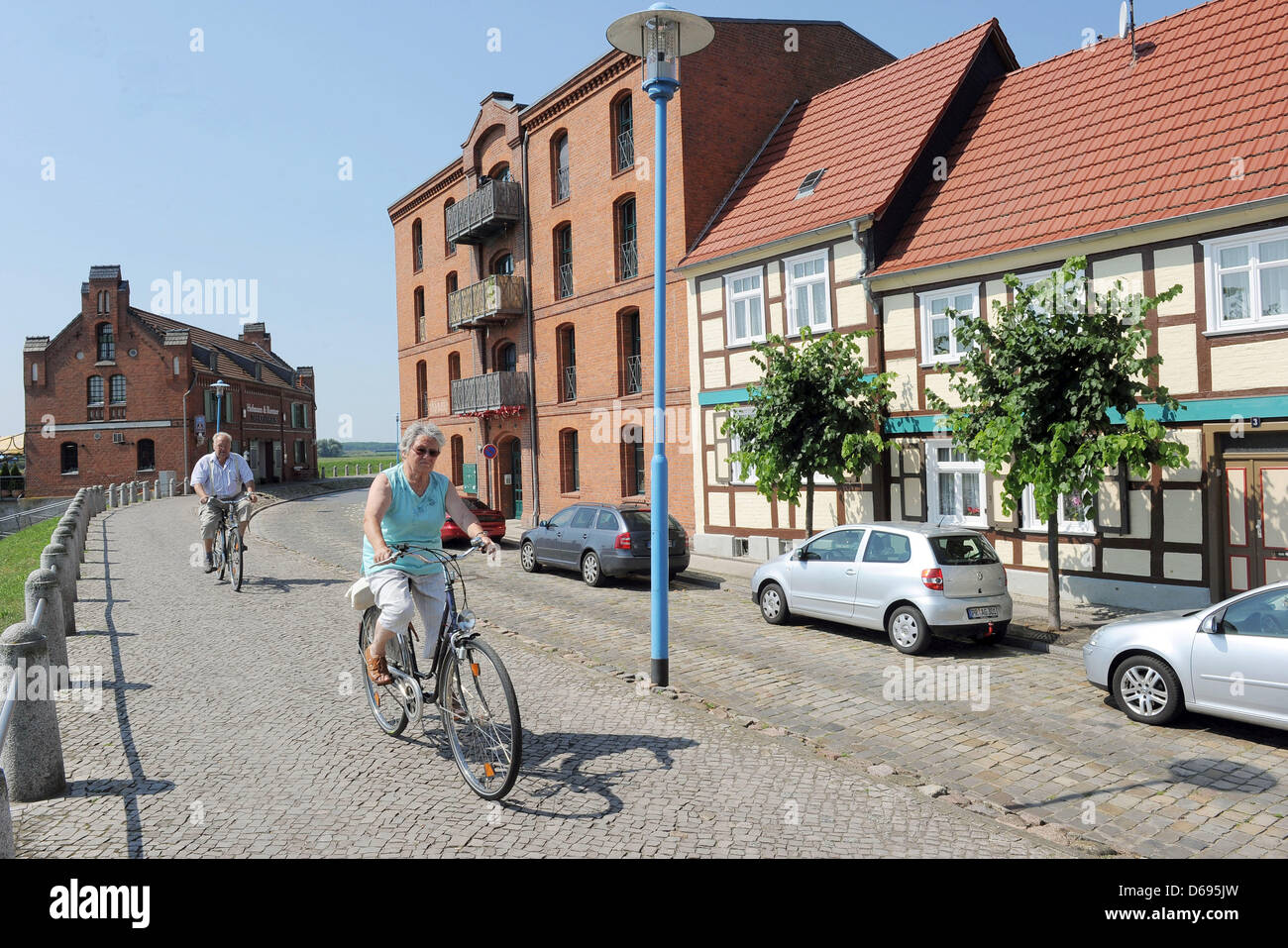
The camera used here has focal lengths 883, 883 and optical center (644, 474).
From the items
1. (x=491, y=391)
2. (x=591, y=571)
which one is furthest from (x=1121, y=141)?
(x=491, y=391)

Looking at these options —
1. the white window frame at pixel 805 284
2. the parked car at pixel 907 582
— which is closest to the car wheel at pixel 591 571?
the parked car at pixel 907 582

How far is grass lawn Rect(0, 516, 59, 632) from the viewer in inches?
415

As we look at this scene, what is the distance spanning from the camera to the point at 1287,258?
10.7m

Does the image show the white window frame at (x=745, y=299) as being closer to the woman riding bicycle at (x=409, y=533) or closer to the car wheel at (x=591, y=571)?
the car wheel at (x=591, y=571)

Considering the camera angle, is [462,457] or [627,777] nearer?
[627,777]

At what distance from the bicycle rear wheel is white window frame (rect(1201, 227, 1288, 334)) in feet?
35.7

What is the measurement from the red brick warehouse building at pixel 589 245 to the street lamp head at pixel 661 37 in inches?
469

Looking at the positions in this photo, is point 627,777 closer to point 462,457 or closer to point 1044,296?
point 1044,296

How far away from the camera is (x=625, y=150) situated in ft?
73.9

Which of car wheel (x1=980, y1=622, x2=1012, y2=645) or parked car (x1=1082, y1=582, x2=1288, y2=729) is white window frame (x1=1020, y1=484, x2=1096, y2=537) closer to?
car wheel (x1=980, y1=622, x2=1012, y2=645)

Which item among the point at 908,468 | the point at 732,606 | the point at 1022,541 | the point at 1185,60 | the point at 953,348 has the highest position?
the point at 1185,60

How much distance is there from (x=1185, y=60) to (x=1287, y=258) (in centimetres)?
498
